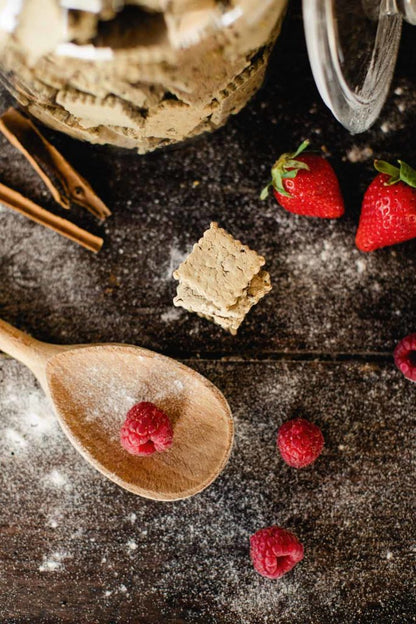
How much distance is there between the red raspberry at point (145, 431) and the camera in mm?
882

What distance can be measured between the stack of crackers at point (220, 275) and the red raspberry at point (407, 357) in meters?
0.24

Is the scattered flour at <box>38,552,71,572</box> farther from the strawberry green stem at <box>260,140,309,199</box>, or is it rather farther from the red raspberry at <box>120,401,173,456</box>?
the strawberry green stem at <box>260,140,309,199</box>

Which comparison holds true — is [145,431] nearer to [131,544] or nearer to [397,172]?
[131,544]

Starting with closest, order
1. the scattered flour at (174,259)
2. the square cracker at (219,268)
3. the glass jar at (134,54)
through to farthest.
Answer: the glass jar at (134,54) < the square cracker at (219,268) < the scattered flour at (174,259)

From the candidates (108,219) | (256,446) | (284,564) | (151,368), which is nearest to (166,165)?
(108,219)

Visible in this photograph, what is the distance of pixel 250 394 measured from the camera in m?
0.99

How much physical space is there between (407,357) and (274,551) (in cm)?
37

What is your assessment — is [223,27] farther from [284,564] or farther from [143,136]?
[284,564]

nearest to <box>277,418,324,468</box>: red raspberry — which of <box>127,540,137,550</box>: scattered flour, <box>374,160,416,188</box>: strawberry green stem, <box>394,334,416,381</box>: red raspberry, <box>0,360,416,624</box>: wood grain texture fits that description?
<box>0,360,416,624</box>: wood grain texture

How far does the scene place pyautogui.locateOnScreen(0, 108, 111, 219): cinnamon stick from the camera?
96 centimetres

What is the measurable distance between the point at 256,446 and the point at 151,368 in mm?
222

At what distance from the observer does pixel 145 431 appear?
2.89 ft

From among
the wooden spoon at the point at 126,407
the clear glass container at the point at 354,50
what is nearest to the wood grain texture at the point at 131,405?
the wooden spoon at the point at 126,407

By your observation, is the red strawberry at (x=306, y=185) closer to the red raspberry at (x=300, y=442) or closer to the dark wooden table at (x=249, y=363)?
the dark wooden table at (x=249, y=363)
